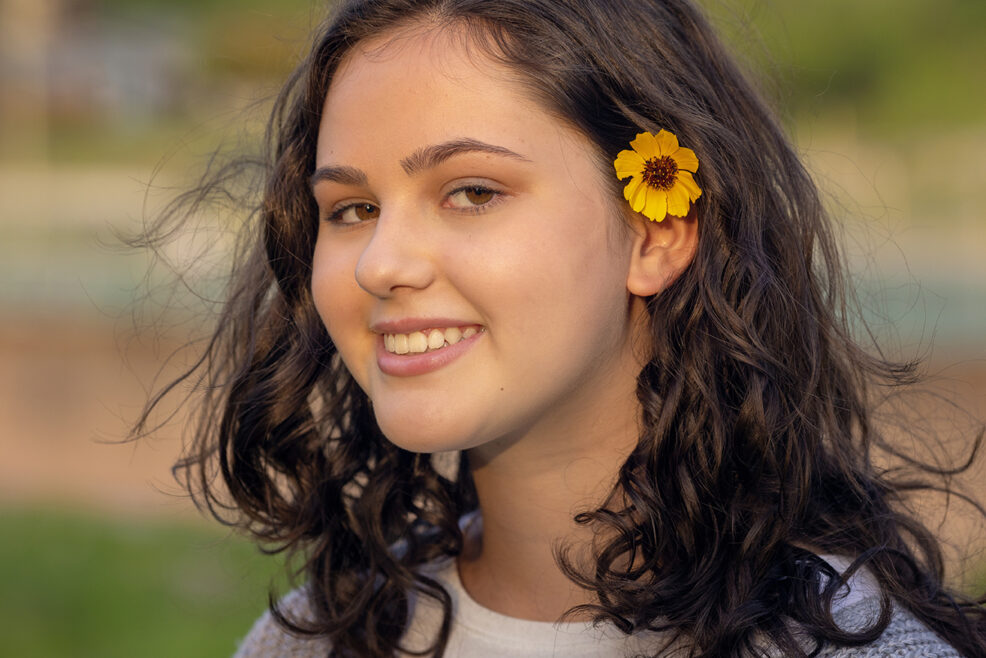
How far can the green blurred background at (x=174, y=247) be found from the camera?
11.2ft

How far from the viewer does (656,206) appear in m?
2.11

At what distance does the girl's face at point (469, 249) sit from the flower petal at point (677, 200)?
0.33 feet

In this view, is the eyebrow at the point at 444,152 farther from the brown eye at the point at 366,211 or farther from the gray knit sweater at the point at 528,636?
the gray knit sweater at the point at 528,636

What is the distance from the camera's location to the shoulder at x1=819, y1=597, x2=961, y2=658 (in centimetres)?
195

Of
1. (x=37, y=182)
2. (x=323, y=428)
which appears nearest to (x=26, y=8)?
(x=37, y=182)

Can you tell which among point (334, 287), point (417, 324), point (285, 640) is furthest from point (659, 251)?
point (285, 640)

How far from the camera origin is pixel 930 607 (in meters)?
2.11

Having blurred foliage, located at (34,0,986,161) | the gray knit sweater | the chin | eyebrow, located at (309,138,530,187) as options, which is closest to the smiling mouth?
the chin

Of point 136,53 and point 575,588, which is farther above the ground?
point 136,53

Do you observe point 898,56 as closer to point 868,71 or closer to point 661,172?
point 868,71

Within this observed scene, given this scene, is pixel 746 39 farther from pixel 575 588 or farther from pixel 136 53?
pixel 136 53

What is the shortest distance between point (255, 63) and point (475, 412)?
1810cm

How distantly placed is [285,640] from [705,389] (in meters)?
1.04

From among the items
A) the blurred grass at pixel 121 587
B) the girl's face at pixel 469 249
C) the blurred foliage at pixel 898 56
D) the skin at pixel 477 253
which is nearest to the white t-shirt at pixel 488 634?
the skin at pixel 477 253
